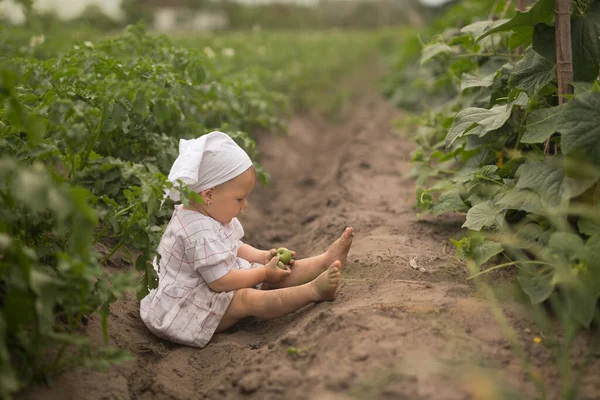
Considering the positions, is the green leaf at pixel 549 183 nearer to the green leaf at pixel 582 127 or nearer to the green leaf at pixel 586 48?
the green leaf at pixel 582 127

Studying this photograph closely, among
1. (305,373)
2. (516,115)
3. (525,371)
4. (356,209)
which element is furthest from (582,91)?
(356,209)

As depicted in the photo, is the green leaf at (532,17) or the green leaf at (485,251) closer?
the green leaf at (485,251)

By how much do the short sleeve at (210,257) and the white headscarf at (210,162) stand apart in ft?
0.86

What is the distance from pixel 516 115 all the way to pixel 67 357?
2.55 m

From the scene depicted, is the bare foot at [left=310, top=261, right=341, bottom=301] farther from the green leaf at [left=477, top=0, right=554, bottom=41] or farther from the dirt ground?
the green leaf at [left=477, top=0, right=554, bottom=41]

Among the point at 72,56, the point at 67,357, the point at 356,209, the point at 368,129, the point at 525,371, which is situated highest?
the point at 72,56

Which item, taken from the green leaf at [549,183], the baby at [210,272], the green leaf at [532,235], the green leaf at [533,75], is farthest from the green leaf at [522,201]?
the baby at [210,272]

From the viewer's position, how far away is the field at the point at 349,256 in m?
1.99

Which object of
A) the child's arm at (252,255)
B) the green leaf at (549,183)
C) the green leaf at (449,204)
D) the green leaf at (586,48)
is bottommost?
the green leaf at (449,204)

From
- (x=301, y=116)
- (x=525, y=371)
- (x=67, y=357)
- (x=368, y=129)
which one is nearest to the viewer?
(x=525, y=371)

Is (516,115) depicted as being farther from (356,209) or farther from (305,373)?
(305,373)

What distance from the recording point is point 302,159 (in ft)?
23.3

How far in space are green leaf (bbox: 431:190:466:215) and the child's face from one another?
1201 mm

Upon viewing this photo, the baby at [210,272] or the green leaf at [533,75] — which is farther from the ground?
the green leaf at [533,75]
